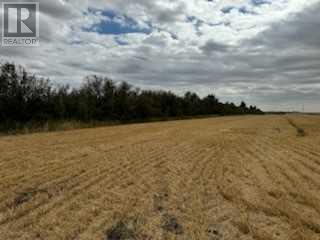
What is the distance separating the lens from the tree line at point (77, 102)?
76.4 feet

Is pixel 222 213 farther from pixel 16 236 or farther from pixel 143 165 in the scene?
pixel 143 165

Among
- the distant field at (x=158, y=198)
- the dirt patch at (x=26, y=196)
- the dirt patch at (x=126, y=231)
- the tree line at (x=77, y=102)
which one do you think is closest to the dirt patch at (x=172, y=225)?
the distant field at (x=158, y=198)

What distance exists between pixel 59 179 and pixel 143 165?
2326 mm

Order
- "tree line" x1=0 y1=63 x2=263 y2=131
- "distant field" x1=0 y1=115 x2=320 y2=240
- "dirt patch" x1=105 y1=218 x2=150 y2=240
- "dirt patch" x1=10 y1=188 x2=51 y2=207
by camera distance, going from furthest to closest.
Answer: "tree line" x1=0 y1=63 x2=263 y2=131 → "dirt patch" x1=10 y1=188 x2=51 y2=207 → "distant field" x1=0 y1=115 x2=320 y2=240 → "dirt patch" x1=105 y1=218 x2=150 y2=240

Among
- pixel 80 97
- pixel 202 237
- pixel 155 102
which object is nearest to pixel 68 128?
pixel 80 97

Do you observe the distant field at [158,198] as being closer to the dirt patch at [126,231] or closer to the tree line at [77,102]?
the dirt patch at [126,231]

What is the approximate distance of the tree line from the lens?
23.3m

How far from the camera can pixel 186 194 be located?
5262 millimetres

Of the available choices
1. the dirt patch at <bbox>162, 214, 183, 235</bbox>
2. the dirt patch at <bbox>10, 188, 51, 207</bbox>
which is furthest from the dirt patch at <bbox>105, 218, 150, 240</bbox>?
the dirt patch at <bbox>10, 188, 51, 207</bbox>

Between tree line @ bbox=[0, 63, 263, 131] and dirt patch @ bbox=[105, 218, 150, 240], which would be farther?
tree line @ bbox=[0, 63, 263, 131]

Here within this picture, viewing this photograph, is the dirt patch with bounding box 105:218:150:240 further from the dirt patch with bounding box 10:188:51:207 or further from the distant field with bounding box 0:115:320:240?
the dirt patch with bounding box 10:188:51:207

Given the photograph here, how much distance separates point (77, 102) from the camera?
30.2 metres

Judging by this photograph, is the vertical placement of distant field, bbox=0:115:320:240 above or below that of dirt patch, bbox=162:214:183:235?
above

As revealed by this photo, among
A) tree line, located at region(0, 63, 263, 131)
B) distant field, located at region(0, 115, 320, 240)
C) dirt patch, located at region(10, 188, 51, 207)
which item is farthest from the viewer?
tree line, located at region(0, 63, 263, 131)
